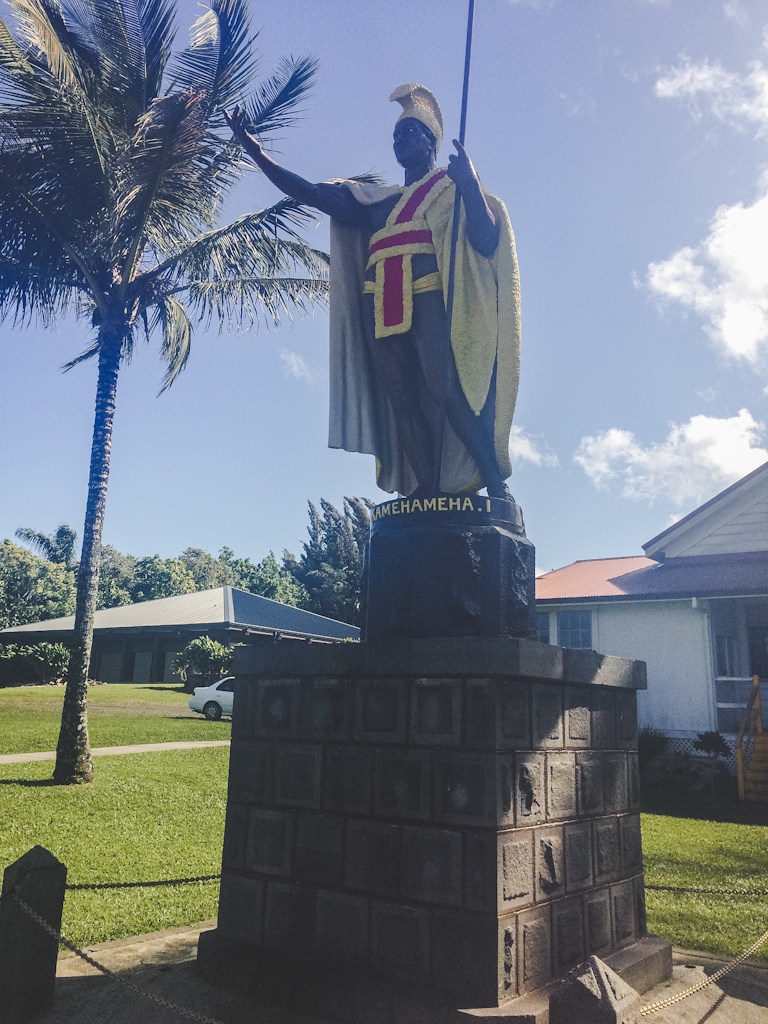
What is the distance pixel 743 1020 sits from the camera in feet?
10.7

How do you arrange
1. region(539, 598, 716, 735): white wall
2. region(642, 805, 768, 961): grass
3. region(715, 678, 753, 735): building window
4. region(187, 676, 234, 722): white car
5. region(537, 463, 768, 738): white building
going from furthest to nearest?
region(187, 676, 234, 722): white car < region(539, 598, 716, 735): white wall < region(537, 463, 768, 738): white building < region(715, 678, 753, 735): building window < region(642, 805, 768, 961): grass

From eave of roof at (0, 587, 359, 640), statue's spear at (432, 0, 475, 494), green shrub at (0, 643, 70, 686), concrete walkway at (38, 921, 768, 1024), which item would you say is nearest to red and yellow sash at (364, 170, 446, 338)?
statue's spear at (432, 0, 475, 494)

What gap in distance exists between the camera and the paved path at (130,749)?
12.7 meters

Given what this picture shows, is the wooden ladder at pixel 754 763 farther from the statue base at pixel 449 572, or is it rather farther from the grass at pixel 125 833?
the statue base at pixel 449 572

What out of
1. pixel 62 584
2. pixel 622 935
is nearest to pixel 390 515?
pixel 622 935

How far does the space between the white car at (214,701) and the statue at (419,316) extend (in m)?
17.7

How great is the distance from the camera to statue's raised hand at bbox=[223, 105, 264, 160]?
409cm

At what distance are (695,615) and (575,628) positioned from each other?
7.76ft

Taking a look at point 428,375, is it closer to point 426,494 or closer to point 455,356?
point 455,356

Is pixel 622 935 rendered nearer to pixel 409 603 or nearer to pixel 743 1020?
pixel 743 1020

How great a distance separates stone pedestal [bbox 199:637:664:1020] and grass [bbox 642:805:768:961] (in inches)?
67.9

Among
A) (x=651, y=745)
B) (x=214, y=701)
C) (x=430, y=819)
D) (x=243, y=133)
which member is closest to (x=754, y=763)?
(x=651, y=745)

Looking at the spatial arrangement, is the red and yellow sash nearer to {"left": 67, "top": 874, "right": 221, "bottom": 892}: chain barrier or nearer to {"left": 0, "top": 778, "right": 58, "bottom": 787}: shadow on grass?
{"left": 67, "top": 874, "right": 221, "bottom": 892}: chain barrier

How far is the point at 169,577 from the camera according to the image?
56.0m
